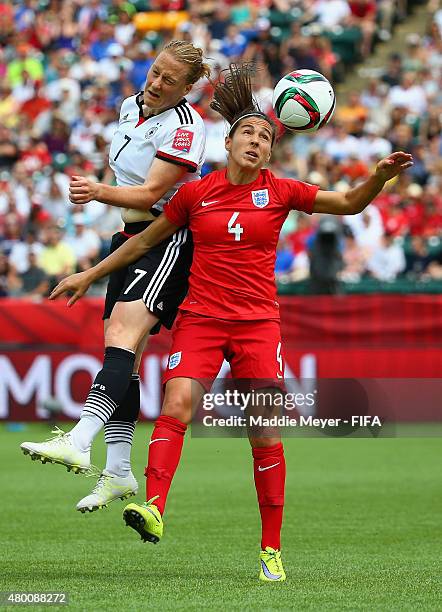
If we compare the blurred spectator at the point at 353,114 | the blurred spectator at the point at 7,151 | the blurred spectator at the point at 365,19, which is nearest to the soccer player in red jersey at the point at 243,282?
the blurred spectator at the point at 353,114

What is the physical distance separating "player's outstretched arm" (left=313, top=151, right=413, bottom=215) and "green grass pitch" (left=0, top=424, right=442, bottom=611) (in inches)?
73.2

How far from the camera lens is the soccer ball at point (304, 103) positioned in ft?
23.3

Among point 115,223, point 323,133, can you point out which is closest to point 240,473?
point 115,223

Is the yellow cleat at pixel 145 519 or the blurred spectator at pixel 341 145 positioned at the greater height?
the blurred spectator at pixel 341 145

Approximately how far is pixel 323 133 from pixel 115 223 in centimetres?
358

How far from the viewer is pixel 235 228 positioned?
262 inches

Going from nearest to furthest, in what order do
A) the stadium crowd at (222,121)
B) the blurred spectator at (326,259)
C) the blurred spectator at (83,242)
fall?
the blurred spectator at (326,259)
the stadium crowd at (222,121)
the blurred spectator at (83,242)

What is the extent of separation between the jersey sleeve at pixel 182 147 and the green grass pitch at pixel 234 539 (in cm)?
215

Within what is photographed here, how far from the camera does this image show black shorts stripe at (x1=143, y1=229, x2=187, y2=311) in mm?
7070

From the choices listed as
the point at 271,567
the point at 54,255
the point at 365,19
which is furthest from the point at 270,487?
the point at 365,19

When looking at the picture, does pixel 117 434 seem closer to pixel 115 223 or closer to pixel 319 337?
pixel 319 337

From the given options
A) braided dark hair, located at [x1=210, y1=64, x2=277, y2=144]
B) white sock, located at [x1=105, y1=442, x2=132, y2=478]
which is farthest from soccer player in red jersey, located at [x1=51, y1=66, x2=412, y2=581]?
white sock, located at [x1=105, y1=442, x2=132, y2=478]

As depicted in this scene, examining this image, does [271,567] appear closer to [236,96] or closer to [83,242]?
[236,96]

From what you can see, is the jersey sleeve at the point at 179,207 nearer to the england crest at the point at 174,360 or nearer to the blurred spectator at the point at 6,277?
the england crest at the point at 174,360
